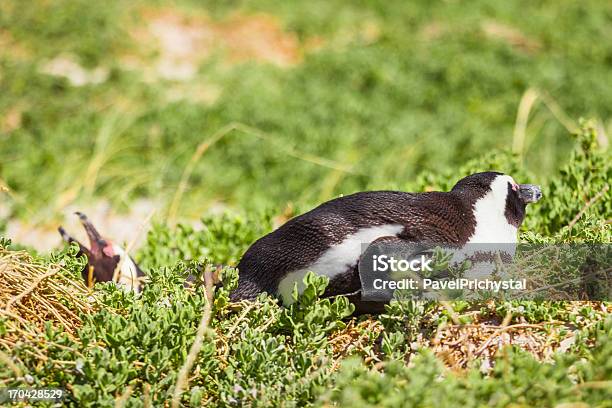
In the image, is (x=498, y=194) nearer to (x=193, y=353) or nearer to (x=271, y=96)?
(x=193, y=353)

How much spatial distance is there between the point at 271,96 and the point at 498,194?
4.25 m

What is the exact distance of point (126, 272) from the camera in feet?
11.0

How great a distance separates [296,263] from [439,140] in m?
3.83

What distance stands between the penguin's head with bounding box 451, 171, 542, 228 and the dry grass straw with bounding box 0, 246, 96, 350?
141 cm

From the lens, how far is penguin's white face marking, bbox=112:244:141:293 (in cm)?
324

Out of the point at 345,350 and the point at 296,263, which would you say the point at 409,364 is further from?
the point at 296,263

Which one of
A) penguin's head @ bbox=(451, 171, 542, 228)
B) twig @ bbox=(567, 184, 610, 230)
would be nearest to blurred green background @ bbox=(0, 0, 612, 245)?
Answer: twig @ bbox=(567, 184, 610, 230)

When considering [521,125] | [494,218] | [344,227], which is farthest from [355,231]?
[521,125]

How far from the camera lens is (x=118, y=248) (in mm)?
3467

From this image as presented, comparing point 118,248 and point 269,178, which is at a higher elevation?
point 269,178

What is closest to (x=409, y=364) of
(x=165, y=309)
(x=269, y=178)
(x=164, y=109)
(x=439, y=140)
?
(x=165, y=309)

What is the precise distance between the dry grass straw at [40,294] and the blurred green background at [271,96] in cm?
189

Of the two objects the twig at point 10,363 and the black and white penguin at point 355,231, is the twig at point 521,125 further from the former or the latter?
the twig at point 10,363

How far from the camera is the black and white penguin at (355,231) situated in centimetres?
272
